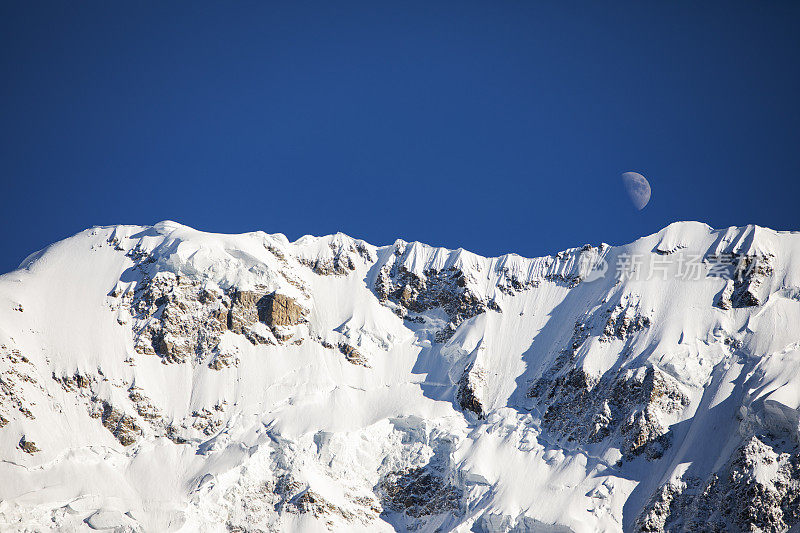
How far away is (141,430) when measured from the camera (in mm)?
126500

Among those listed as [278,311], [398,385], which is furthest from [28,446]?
[398,385]

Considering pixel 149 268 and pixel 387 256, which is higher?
pixel 387 256

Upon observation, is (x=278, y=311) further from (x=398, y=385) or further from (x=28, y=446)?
(x=28, y=446)

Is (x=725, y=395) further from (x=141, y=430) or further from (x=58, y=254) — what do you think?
(x=58, y=254)

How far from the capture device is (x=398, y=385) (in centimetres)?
13612

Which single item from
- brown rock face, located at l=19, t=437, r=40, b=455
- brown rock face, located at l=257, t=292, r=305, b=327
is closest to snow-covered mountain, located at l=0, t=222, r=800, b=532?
brown rock face, located at l=257, t=292, r=305, b=327

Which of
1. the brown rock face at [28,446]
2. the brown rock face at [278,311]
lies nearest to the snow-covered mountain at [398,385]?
the brown rock face at [278,311]

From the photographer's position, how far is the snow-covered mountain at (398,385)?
107875 millimetres

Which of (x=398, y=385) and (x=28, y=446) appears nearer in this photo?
(x=28, y=446)

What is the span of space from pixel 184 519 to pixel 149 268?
5223cm

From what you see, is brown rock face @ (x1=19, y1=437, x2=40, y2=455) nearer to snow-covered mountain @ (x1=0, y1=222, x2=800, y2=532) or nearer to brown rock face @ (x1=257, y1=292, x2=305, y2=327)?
snow-covered mountain @ (x1=0, y1=222, x2=800, y2=532)

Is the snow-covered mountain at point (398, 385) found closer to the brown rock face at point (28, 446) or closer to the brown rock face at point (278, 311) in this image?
the brown rock face at point (278, 311)

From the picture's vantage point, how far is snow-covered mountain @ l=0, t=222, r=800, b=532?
10788 centimetres

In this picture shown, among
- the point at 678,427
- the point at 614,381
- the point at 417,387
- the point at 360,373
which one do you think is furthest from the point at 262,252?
the point at 678,427
